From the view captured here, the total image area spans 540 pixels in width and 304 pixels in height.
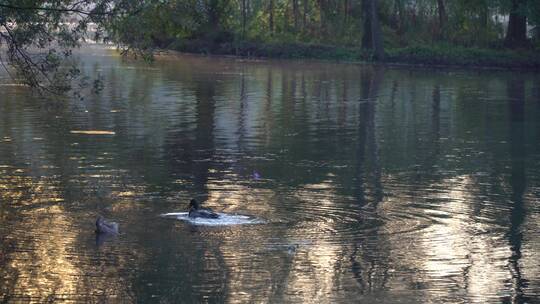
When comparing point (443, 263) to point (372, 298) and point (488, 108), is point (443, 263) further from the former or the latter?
point (488, 108)

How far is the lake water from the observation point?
12.2 m

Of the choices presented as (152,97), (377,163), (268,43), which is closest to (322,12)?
(268,43)

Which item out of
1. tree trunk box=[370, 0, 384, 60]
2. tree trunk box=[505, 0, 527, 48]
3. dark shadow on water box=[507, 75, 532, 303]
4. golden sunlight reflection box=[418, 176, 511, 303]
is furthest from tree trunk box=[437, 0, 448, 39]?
golden sunlight reflection box=[418, 176, 511, 303]

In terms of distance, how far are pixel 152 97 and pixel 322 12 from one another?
3515cm

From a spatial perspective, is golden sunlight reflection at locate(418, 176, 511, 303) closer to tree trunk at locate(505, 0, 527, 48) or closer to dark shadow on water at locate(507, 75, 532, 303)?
dark shadow on water at locate(507, 75, 532, 303)

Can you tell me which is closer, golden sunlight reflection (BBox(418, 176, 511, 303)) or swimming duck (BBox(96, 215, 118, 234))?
golden sunlight reflection (BBox(418, 176, 511, 303))

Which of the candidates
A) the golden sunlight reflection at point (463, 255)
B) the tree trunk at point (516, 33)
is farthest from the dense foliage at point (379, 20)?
the golden sunlight reflection at point (463, 255)

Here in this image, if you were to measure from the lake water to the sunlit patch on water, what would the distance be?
85 millimetres

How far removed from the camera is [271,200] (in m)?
17.0

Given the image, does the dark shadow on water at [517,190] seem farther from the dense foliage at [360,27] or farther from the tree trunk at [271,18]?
the tree trunk at [271,18]

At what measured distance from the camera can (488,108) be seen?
34.1 meters

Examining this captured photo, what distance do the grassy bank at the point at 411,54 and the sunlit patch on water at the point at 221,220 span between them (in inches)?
1629

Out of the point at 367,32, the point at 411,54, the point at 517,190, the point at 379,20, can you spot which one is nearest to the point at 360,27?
the point at 379,20

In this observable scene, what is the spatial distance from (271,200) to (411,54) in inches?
1661
